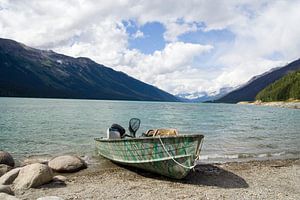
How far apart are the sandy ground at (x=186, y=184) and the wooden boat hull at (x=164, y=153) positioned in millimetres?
594

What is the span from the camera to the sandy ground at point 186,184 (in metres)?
13.4

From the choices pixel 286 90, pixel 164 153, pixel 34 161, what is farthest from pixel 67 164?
pixel 286 90

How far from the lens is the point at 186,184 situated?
15.3 m

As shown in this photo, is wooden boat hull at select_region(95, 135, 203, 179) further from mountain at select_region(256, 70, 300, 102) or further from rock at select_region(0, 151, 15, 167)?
mountain at select_region(256, 70, 300, 102)

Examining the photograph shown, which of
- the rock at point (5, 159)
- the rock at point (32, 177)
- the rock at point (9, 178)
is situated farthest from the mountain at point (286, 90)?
the rock at point (9, 178)

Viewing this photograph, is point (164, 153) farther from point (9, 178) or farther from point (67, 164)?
point (9, 178)

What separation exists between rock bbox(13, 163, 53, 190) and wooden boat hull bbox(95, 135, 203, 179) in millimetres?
4386

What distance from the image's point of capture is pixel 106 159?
71.6 feet

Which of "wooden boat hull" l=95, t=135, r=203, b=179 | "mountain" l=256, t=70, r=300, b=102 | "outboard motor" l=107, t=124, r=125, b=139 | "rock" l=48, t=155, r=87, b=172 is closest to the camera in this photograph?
"wooden boat hull" l=95, t=135, r=203, b=179

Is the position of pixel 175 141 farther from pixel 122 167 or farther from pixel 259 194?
pixel 122 167

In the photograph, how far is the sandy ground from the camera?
1336 cm

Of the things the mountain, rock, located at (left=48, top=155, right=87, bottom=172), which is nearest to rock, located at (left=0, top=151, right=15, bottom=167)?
rock, located at (left=48, top=155, right=87, bottom=172)

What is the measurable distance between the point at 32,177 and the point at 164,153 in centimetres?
593

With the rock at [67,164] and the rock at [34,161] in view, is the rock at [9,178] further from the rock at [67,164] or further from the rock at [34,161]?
the rock at [34,161]
